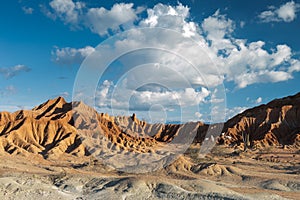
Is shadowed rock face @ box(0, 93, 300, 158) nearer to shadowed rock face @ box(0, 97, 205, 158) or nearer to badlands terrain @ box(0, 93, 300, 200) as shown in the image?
shadowed rock face @ box(0, 97, 205, 158)

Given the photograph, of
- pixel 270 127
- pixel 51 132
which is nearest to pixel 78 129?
pixel 51 132

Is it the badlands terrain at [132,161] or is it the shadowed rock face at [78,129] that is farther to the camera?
the shadowed rock face at [78,129]

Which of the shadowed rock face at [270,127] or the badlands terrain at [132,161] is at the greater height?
the shadowed rock face at [270,127]

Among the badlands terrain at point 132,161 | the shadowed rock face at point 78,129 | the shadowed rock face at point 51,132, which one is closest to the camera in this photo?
the badlands terrain at point 132,161

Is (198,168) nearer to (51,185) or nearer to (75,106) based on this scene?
(51,185)

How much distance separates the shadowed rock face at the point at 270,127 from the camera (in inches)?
5413

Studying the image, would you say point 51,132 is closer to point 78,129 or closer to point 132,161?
point 78,129

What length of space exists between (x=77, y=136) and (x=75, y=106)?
37.1m

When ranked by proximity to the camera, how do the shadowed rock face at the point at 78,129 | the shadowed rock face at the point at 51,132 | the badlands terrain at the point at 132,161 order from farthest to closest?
1. the shadowed rock face at the point at 78,129
2. the shadowed rock face at the point at 51,132
3. the badlands terrain at the point at 132,161

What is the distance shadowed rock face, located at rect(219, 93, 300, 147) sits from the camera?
137500mm

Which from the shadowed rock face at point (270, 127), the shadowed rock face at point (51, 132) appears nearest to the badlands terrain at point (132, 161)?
the shadowed rock face at point (51, 132)

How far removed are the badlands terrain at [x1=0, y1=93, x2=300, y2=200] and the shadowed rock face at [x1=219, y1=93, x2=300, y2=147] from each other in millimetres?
437

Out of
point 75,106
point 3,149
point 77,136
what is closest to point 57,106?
point 75,106

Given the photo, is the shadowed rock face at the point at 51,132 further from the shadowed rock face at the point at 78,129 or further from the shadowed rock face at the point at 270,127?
the shadowed rock face at the point at 270,127
